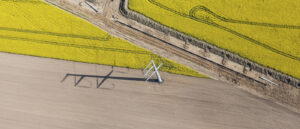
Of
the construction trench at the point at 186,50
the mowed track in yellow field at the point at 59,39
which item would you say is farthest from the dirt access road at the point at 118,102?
the construction trench at the point at 186,50

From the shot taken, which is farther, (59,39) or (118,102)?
(59,39)

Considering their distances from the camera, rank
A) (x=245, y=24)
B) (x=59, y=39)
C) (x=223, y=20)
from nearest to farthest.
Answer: (x=245, y=24), (x=223, y=20), (x=59, y=39)

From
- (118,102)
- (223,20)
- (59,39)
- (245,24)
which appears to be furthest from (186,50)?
(59,39)

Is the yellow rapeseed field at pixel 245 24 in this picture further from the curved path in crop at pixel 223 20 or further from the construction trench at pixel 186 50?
the construction trench at pixel 186 50

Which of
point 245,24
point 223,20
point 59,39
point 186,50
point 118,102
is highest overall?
point 223,20

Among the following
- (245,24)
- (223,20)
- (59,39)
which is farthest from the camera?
(59,39)

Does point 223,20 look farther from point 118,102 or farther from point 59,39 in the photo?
point 59,39

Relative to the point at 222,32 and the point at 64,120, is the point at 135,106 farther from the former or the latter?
the point at 222,32
